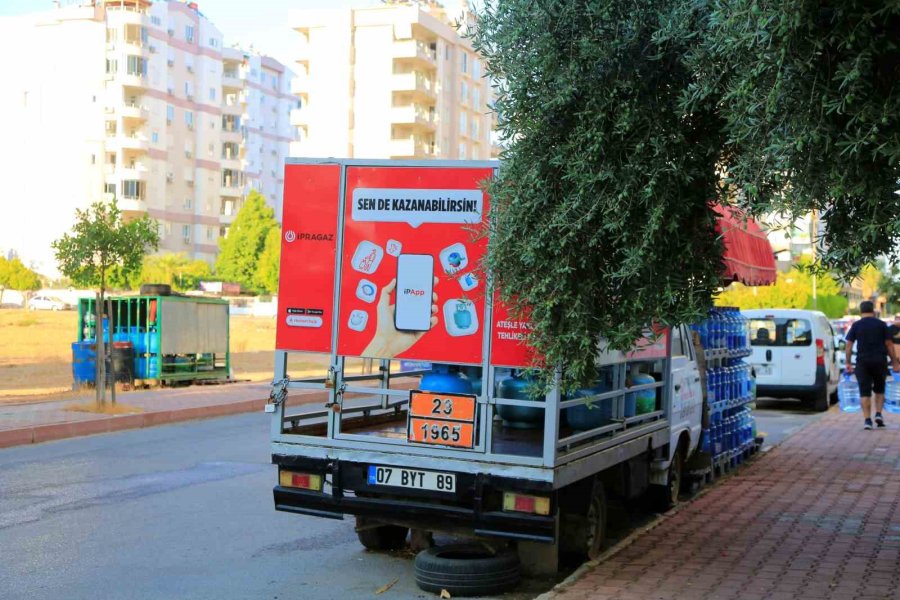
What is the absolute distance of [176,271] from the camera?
87.0 m

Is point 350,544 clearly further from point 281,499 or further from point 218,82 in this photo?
point 218,82

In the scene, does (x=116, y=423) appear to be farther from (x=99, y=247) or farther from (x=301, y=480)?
(x=301, y=480)

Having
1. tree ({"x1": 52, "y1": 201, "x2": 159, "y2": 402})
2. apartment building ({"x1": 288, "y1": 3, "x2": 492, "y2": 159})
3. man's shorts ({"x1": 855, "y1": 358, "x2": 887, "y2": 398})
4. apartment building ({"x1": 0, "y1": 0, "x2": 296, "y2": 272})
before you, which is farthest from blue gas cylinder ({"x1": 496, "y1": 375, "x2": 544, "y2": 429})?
apartment building ({"x1": 0, "y1": 0, "x2": 296, "y2": 272})

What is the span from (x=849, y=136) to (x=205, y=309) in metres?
21.5

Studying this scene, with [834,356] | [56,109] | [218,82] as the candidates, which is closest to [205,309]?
[834,356]

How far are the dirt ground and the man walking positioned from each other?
32.8 ft

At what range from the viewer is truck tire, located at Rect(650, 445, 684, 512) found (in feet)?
30.7

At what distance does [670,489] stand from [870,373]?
25.0 feet

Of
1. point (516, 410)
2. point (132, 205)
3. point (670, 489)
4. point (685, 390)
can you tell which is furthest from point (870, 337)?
point (132, 205)

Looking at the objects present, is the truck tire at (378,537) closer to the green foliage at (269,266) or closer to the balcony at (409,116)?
the balcony at (409,116)

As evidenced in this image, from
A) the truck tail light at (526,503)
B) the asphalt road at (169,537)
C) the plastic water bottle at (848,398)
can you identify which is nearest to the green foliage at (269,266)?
the plastic water bottle at (848,398)

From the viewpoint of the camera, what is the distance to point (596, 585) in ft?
21.3

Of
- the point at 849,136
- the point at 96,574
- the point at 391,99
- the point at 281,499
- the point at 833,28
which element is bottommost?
the point at 96,574

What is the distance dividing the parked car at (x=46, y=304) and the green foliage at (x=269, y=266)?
59.7 ft
